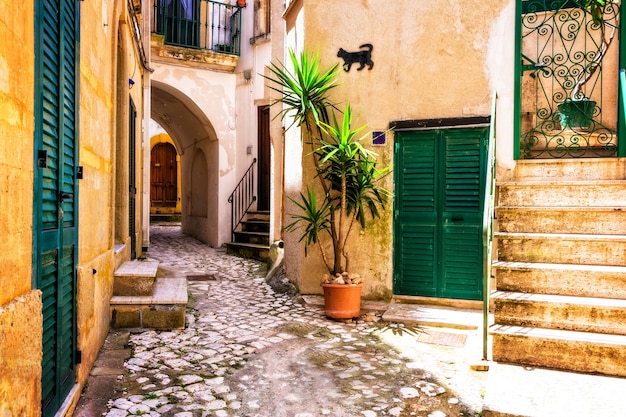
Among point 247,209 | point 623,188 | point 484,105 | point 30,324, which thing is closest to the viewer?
point 30,324

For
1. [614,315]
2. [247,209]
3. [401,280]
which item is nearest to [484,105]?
[401,280]

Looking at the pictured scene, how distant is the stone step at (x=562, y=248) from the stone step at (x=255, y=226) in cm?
671

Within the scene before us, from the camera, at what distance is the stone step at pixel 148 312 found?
196 inches

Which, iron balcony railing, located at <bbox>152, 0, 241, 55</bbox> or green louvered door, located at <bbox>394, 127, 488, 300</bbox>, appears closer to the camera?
green louvered door, located at <bbox>394, 127, 488, 300</bbox>

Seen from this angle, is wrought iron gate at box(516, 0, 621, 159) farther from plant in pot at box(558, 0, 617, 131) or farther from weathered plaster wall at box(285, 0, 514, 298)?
weathered plaster wall at box(285, 0, 514, 298)

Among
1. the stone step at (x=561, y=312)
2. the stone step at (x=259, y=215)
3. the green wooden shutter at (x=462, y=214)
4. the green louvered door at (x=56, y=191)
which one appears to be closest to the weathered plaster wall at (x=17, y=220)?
the green louvered door at (x=56, y=191)

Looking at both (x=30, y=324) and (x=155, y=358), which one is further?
(x=155, y=358)

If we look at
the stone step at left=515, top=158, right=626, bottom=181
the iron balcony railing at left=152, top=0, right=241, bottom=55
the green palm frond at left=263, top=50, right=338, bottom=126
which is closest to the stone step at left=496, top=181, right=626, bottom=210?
the stone step at left=515, top=158, right=626, bottom=181

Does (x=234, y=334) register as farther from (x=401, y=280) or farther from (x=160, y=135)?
(x=160, y=135)

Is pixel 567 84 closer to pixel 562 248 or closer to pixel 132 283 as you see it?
pixel 562 248

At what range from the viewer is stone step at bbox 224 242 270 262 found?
385 inches

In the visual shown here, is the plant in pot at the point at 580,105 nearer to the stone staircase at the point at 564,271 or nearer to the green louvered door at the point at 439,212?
the stone staircase at the point at 564,271

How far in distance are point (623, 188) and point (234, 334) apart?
4.07 m

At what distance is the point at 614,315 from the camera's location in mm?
3621
